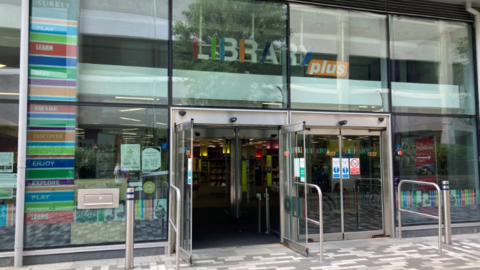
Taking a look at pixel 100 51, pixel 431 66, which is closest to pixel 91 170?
pixel 100 51

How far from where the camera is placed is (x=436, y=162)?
7.68 metres

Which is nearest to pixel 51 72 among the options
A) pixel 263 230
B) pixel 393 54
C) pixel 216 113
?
pixel 216 113

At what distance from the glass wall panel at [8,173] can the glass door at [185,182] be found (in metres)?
2.40

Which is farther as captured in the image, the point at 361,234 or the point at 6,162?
the point at 361,234

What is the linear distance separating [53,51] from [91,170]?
193cm

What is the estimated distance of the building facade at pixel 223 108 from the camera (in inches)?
226

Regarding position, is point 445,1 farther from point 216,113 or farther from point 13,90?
point 13,90

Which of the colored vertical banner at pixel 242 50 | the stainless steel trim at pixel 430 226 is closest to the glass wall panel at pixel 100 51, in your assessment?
the colored vertical banner at pixel 242 50

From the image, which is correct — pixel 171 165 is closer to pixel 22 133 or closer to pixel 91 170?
pixel 91 170

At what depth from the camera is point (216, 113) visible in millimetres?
6500

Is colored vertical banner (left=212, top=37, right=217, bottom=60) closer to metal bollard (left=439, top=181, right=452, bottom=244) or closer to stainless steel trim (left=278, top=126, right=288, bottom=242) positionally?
stainless steel trim (left=278, top=126, right=288, bottom=242)

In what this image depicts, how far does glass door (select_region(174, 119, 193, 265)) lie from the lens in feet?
18.0

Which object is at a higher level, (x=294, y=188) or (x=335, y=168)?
(x=335, y=168)

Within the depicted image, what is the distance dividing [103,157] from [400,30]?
6.16 meters
